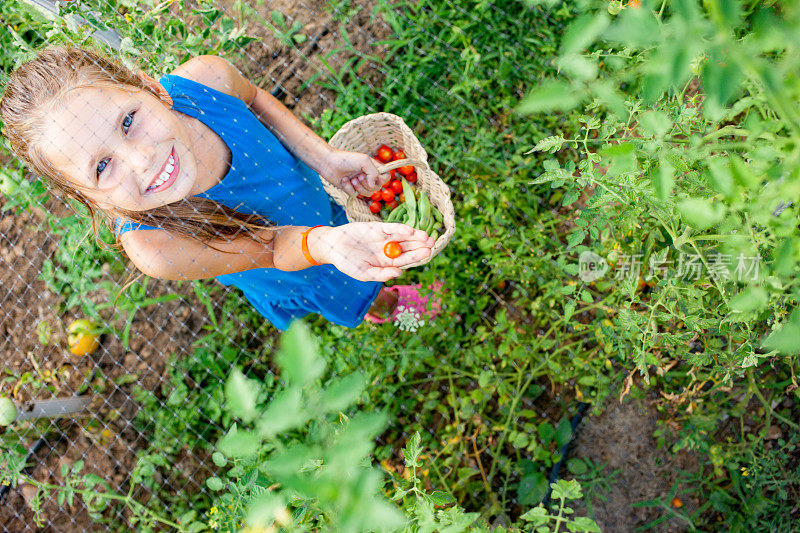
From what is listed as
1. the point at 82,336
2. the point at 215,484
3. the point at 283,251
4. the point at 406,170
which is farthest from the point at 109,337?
the point at 406,170

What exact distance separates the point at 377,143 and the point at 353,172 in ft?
0.95

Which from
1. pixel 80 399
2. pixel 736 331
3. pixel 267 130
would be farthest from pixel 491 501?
pixel 80 399

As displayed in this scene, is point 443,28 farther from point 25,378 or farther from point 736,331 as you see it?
point 25,378

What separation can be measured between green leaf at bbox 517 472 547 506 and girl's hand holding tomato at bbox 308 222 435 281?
837 mm

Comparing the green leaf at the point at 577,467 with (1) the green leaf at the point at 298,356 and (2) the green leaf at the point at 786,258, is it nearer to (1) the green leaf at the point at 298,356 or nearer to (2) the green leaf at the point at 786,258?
(2) the green leaf at the point at 786,258

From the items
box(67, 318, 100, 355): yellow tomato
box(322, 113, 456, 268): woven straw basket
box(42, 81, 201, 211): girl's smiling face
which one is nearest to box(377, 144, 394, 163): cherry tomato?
box(322, 113, 456, 268): woven straw basket

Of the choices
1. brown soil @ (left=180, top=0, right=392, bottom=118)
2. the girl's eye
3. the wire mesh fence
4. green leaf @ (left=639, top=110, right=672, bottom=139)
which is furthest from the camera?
brown soil @ (left=180, top=0, right=392, bottom=118)

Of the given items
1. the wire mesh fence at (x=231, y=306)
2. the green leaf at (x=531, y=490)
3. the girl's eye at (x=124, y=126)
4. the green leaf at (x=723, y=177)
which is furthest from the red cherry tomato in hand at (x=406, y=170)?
the green leaf at (x=723, y=177)

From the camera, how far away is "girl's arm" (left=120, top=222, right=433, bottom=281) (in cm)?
133

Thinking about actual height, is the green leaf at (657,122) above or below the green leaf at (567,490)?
above

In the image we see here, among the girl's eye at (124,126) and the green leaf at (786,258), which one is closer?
the green leaf at (786,258)

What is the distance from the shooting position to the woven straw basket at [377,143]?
1.70 metres

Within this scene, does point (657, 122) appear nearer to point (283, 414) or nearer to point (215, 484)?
point (283, 414)

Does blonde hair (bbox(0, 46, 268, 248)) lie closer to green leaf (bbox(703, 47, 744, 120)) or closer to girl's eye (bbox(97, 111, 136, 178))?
girl's eye (bbox(97, 111, 136, 178))
